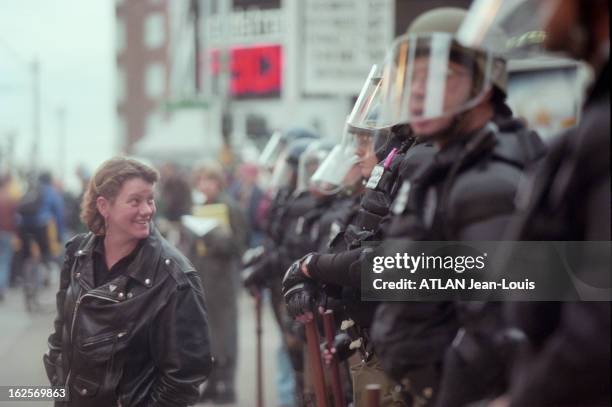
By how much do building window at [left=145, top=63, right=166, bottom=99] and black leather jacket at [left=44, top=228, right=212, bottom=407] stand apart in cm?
6464

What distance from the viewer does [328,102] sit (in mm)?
21672

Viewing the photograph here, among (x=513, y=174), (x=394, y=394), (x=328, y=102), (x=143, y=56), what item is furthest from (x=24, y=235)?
→ (x=143, y=56)

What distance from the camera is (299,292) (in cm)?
456

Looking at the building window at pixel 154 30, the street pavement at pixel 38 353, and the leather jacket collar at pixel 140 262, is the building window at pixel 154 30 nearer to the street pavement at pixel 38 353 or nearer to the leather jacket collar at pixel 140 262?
the street pavement at pixel 38 353

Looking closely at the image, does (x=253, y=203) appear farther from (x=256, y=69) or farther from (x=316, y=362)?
(x=256, y=69)

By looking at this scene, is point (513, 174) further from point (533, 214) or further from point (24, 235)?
point (24, 235)

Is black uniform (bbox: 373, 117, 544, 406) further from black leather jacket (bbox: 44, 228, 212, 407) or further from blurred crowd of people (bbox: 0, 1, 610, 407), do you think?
black leather jacket (bbox: 44, 228, 212, 407)

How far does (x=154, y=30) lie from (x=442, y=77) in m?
63.7

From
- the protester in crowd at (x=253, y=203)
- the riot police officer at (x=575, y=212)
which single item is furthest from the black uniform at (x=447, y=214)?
the protester in crowd at (x=253, y=203)

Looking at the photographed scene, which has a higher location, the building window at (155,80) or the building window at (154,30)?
the building window at (154,30)

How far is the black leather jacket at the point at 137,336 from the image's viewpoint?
169 inches

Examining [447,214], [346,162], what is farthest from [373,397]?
[346,162]

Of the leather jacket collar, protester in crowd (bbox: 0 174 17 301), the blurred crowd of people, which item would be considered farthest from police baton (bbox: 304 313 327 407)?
protester in crowd (bbox: 0 174 17 301)

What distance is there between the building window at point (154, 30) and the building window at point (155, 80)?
1475 millimetres
